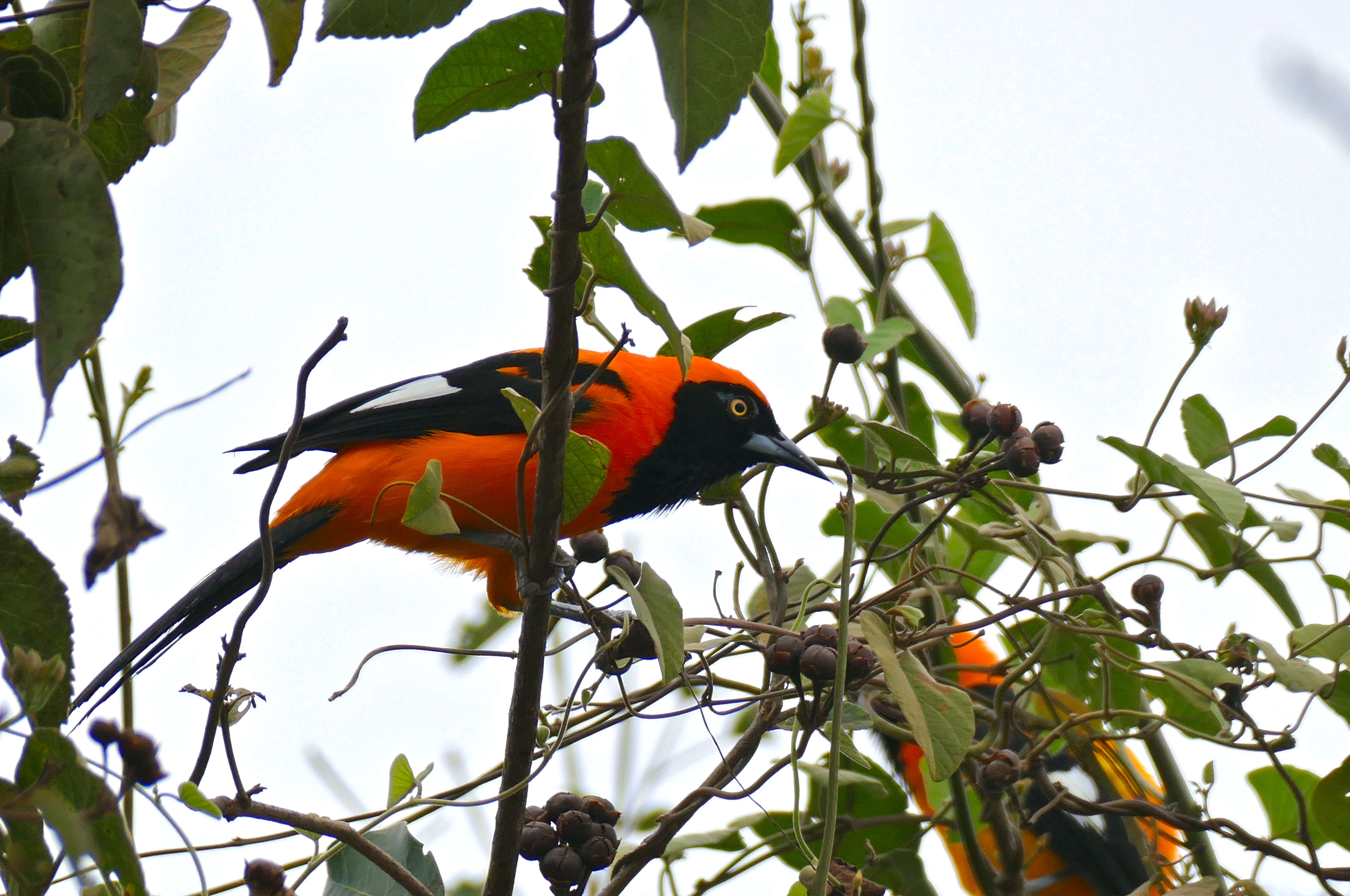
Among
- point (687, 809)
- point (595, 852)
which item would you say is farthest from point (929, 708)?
point (595, 852)

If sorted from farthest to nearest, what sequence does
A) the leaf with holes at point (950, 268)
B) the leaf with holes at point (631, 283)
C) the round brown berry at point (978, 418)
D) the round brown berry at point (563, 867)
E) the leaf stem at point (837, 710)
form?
1. the leaf with holes at point (950, 268)
2. the round brown berry at point (978, 418)
3. the round brown berry at point (563, 867)
4. the leaf stem at point (837, 710)
5. the leaf with holes at point (631, 283)

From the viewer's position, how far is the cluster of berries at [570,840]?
1.88m

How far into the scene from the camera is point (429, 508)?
6.20ft

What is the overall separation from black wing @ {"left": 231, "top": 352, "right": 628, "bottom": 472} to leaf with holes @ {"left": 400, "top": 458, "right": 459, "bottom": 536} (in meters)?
1.26

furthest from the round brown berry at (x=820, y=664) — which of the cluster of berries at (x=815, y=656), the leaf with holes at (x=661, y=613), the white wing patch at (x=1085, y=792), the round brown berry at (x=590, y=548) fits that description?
the white wing patch at (x=1085, y=792)

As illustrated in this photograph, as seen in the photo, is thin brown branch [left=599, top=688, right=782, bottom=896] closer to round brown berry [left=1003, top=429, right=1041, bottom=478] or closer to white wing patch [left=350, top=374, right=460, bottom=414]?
round brown berry [left=1003, top=429, right=1041, bottom=478]

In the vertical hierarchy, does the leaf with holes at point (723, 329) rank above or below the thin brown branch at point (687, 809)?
above

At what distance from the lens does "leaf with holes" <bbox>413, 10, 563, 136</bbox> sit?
140 centimetres

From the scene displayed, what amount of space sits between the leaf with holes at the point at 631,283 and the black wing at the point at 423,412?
1538 mm

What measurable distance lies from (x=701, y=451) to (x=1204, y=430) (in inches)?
53.8

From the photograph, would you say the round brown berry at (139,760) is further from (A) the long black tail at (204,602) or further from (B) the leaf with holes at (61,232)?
(A) the long black tail at (204,602)

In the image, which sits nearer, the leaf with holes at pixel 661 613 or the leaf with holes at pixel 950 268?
the leaf with holes at pixel 661 613

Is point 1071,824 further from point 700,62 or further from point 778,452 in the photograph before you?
point 700,62

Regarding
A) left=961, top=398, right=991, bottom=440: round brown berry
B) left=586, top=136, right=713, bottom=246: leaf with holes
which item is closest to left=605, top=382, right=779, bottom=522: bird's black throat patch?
left=961, top=398, right=991, bottom=440: round brown berry
